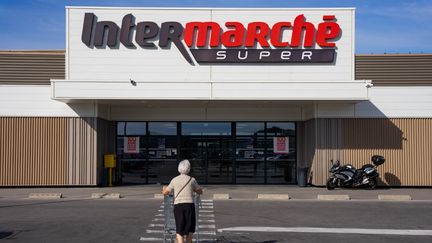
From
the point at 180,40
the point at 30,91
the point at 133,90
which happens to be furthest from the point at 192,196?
the point at 30,91

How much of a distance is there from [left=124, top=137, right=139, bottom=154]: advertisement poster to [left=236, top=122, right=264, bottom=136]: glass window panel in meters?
4.64

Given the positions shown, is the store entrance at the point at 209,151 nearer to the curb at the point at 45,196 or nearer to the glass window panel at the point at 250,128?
the glass window panel at the point at 250,128

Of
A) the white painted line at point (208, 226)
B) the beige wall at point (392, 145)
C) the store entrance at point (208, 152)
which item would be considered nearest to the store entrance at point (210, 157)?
the store entrance at point (208, 152)

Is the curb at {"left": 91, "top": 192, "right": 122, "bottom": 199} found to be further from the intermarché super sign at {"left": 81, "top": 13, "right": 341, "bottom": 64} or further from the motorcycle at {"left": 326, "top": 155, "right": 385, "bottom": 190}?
the motorcycle at {"left": 326, "top": 155, "right": 385, "bottom": 190}

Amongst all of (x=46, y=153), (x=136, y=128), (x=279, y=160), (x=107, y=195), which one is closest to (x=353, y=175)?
(x=279, y=160)

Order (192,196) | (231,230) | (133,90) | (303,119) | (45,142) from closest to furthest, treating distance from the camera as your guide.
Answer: (192,196)
(231,230)
(133,90)
(45,142)
(303,119)

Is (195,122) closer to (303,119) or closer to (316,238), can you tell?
(303,119)

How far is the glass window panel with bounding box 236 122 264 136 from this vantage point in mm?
26156

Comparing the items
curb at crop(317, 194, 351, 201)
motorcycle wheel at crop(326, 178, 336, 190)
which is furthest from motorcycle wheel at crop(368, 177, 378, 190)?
curb at crop(317, 194, 351, 201)

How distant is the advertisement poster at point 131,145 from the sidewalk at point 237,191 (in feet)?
6.51

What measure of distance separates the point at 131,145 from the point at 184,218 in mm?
17279

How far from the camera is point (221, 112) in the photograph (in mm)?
25641

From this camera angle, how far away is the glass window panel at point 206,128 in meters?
26.1

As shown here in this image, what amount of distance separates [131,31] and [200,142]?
20.1 feet
